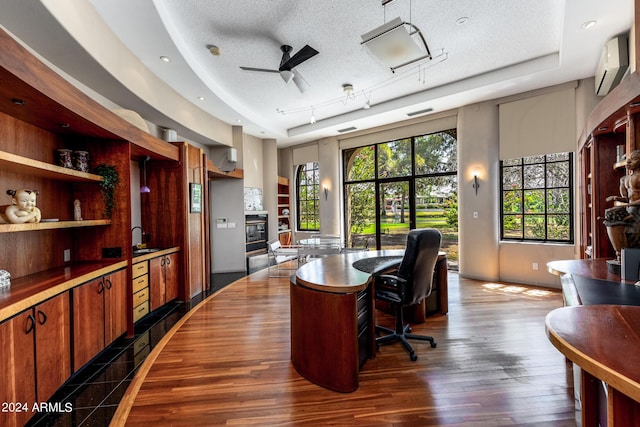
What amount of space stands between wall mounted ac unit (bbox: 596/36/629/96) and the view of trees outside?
2615 mm

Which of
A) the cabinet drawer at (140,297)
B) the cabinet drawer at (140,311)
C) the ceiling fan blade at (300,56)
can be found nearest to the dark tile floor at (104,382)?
the cabinet drawer at (140,311)

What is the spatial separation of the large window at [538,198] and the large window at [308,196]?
183 inches

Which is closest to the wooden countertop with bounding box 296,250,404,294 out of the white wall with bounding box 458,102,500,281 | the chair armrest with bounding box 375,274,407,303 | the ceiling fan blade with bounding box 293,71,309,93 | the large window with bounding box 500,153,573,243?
the chair armrest with bounding box 375,274,407,303

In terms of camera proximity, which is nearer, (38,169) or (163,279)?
(38,169)

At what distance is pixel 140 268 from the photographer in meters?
3.66

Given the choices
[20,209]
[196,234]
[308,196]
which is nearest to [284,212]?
[308,196]

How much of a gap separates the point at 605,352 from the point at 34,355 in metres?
3.00

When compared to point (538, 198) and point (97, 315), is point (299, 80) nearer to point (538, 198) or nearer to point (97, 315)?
point (97, 315)

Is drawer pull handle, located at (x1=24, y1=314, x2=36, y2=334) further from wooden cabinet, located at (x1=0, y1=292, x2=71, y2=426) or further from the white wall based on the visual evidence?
the white wall

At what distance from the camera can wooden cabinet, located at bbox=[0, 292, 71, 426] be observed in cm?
173

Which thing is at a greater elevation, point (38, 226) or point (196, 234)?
point (38, 226)

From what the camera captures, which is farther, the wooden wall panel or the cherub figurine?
the wooden wall panel

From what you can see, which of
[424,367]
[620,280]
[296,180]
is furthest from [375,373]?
[296,180]

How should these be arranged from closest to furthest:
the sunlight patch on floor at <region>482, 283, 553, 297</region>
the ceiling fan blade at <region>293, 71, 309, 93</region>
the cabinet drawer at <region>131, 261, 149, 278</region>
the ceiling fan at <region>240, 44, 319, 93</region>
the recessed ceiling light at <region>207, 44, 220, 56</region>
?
the ceiling fan at <region>240, 44, 319, 93</region>
the cabinet drawer at <region>131, 261, 149, 278</region>
the recessed ceiling light at <region>207, 44, 220, 56</region>
the ceiling fan blade at <region>293, 71, 309, 93</region>
the sunlight patch on floor at <region>482, 283, 553, 297</region>
